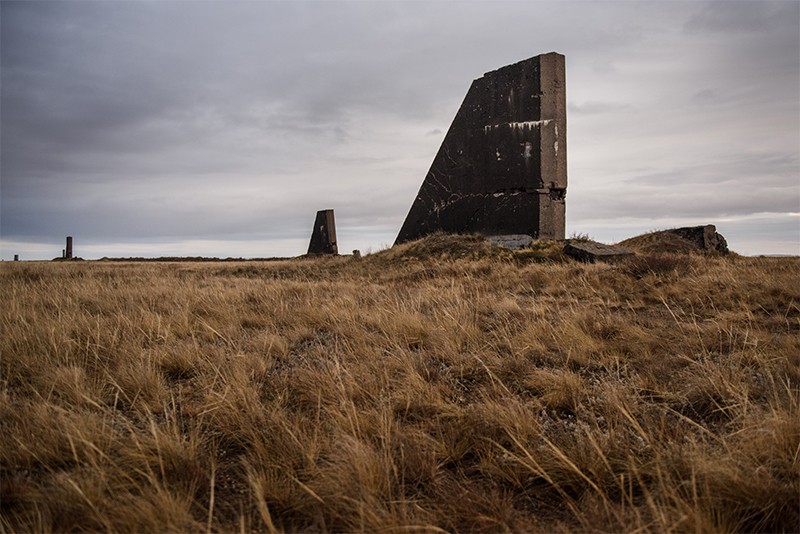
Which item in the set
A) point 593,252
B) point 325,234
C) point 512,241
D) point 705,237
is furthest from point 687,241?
point 325,234

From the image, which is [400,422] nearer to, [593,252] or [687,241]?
[593,252]

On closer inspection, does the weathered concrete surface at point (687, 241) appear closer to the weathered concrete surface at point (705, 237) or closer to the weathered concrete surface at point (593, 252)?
the weathered concrete surface at point (705, 237)

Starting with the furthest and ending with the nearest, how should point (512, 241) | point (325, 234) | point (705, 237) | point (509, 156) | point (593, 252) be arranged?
point (325, 234) → point (705, 237) → point (509, 156) → point (512, 241) → point (593, 252)

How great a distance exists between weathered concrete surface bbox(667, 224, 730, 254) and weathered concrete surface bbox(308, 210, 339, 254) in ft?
33.2

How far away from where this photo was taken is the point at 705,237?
12.2 meters

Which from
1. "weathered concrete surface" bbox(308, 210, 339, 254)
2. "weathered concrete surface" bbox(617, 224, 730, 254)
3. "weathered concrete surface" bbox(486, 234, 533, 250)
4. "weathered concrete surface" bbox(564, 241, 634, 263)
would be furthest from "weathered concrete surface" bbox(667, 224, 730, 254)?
"weathered concrete surface" bbox(308, 210, 339, 254)

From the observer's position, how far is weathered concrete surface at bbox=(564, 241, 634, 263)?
849 cm

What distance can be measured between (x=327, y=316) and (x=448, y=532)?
3300 millimetres

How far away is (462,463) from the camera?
196 cm

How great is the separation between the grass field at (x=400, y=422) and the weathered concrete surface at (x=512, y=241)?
4.87 metres

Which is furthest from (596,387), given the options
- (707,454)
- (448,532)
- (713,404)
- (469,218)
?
(469,218)

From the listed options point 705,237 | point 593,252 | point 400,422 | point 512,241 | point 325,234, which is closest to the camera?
point 400,422

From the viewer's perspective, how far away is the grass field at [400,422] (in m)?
1.57

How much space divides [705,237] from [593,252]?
550cm
